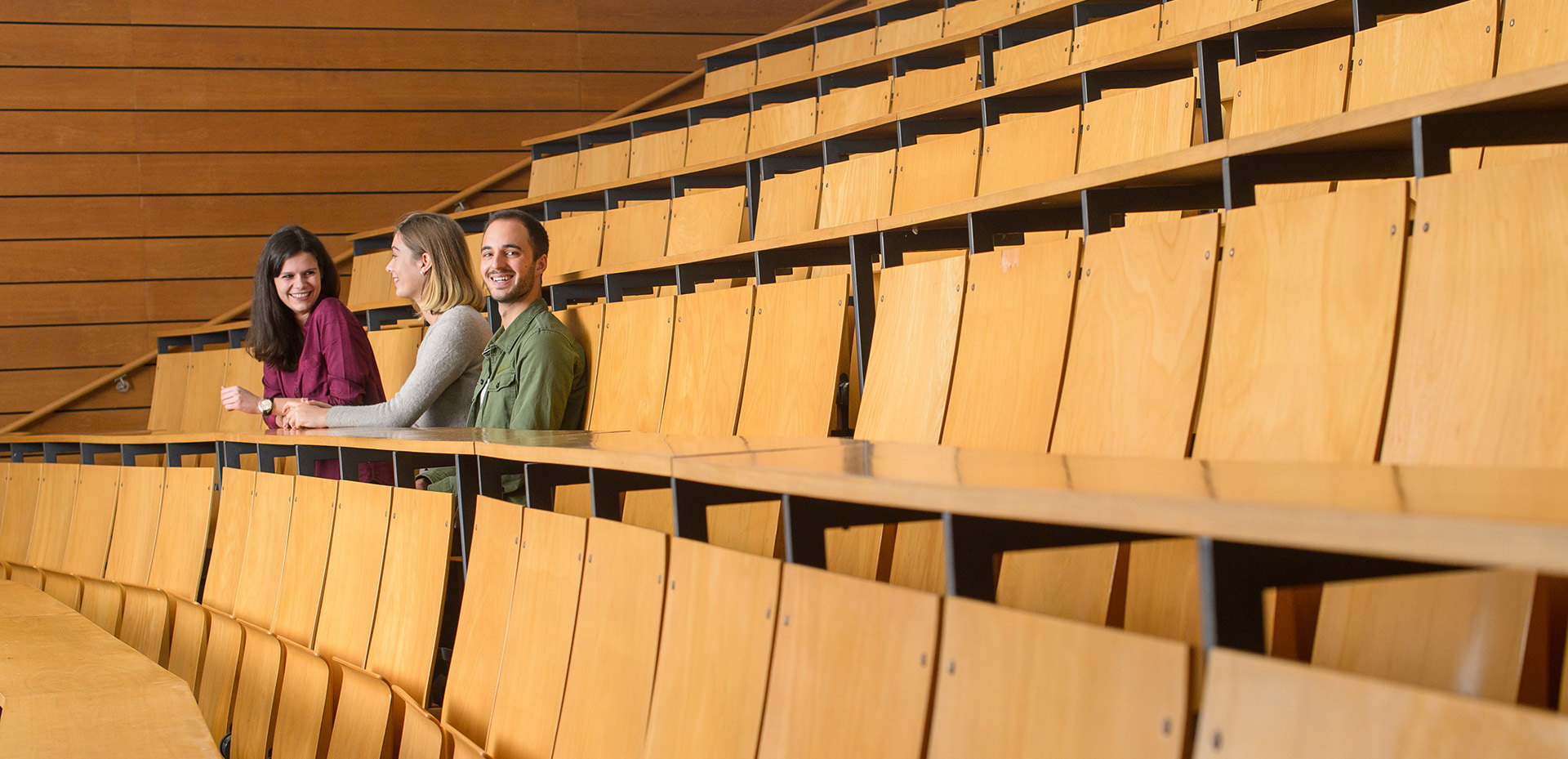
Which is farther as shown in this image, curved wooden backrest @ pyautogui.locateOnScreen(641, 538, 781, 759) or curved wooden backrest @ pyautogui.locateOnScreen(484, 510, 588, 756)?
curved wooden backrest @ pyautogui.locateOnScreen(484, 510, 588, 756)

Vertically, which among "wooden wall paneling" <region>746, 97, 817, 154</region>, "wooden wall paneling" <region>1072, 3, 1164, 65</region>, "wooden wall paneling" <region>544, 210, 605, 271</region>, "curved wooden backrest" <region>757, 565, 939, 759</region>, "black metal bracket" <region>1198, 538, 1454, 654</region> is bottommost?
"curved wooden backrest" <region>757, 565, 939, 759</region>

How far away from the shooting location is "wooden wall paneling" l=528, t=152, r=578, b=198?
1.98 metres

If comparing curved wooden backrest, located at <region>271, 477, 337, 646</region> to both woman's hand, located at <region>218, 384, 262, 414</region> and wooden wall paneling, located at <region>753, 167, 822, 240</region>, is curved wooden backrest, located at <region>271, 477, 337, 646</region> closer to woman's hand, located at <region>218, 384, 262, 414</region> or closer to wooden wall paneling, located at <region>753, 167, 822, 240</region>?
woman's hand, located at <region>218, 384, 262, 414</region>

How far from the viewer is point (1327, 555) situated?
256mm

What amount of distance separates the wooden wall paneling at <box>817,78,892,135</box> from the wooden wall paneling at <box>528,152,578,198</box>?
545 millimetres

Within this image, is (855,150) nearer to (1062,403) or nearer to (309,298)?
(309,298)

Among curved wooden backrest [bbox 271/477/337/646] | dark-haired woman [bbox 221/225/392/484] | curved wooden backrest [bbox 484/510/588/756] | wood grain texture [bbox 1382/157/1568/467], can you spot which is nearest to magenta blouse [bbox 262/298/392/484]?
dark-haired woman [bbox 221/225/392/484]

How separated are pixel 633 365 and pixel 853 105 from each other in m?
0.77

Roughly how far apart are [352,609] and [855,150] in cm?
87

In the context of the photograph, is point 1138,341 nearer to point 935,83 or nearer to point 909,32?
point 935,83

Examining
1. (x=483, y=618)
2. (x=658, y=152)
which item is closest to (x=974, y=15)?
(x=658, y=152)

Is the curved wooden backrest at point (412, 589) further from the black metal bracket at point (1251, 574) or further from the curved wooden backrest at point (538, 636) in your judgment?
the black metal bracket at point (1251, 574)

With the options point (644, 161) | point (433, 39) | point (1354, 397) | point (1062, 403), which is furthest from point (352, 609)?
point (433, 39)

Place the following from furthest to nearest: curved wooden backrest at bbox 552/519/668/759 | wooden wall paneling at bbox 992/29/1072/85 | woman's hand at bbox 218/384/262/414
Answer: wooden wall paneling at bbox 992/29/1072/85, woman's hand at bbox 218/384/262/414, curved wooden backrest at bbox 552/519/668/759
